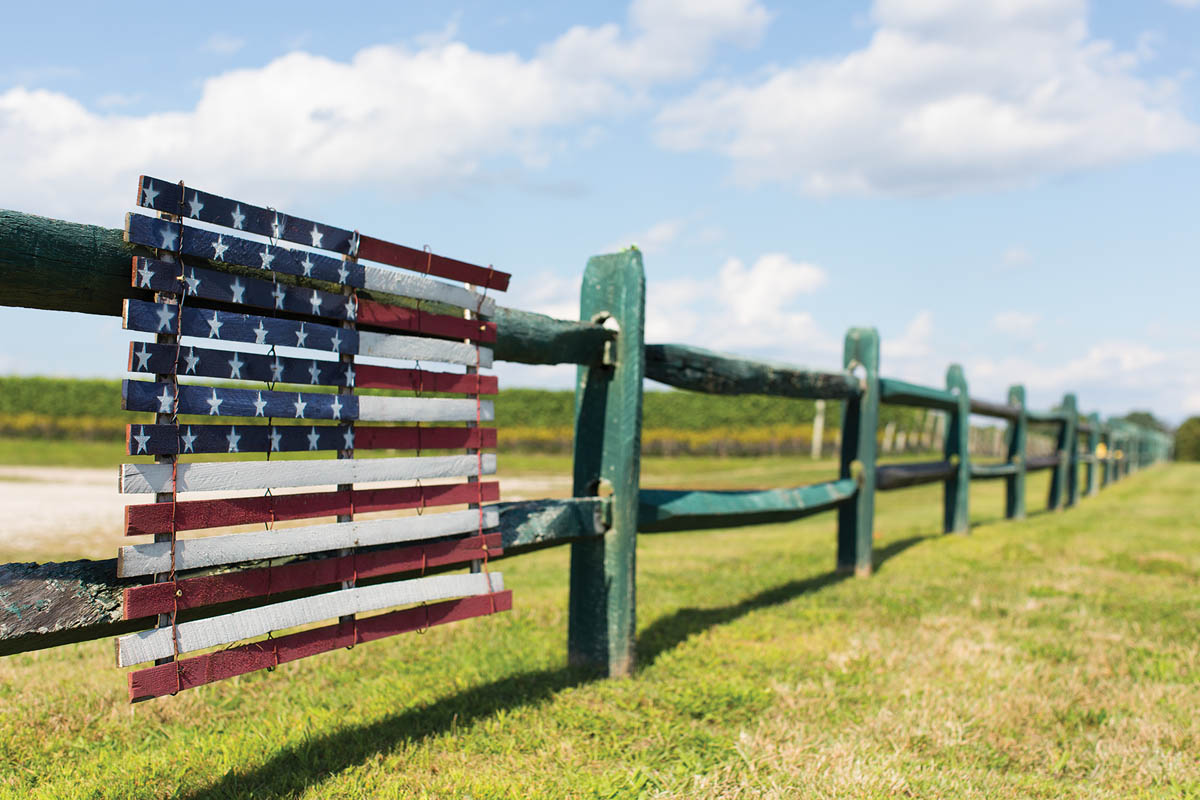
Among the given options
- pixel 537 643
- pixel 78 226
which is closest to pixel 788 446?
pixel 537 643

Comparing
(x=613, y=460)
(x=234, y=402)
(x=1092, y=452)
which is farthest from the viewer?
(x=1092, y=452)

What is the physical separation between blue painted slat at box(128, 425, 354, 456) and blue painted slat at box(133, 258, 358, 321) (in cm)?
31

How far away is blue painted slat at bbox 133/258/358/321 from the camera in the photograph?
190cm

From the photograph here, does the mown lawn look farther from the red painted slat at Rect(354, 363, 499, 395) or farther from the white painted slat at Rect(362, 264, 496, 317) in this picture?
the white painted slat at Rect(362, 264, 496, 317)

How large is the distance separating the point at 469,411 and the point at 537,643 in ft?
5.12

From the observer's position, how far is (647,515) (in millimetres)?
3564

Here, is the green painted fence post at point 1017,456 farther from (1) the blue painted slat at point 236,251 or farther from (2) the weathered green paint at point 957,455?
(1) the blue painted slat at point 236,251

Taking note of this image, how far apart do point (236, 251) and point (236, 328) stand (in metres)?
0.19

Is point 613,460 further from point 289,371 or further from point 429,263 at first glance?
point 289,371

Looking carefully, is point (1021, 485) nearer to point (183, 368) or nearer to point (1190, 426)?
point (183, 368)

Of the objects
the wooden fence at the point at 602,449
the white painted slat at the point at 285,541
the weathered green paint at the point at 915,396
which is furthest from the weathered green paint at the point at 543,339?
the weathered green paint at the point at 915,396

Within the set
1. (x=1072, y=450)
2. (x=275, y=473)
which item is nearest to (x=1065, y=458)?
(x=1072, y=450)

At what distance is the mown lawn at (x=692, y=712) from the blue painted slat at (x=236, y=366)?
3.54 ft

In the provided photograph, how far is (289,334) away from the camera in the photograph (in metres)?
2.16
